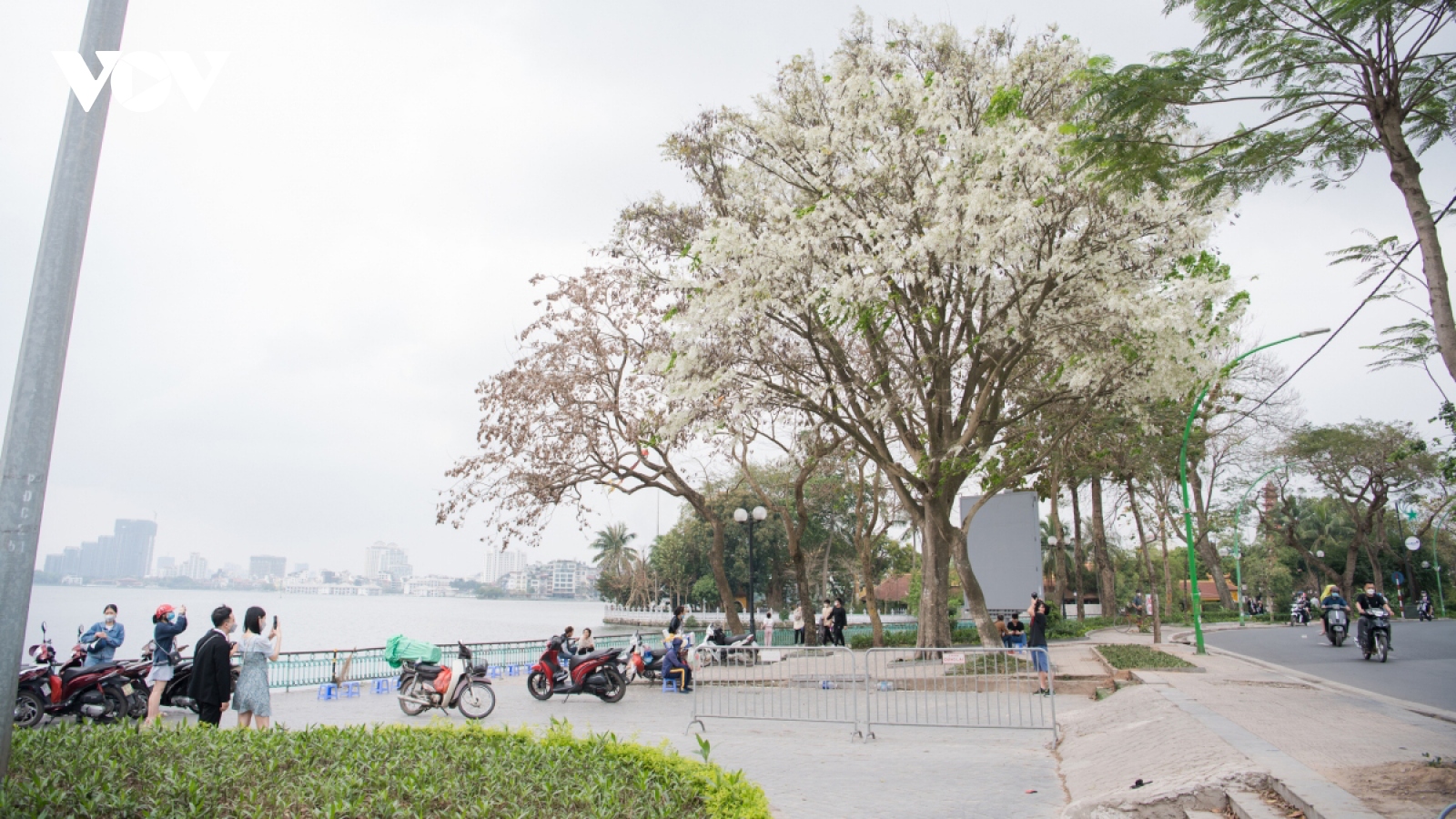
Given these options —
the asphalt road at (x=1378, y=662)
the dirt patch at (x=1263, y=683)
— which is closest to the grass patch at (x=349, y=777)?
the asphalt road at (x=1378, y=662)

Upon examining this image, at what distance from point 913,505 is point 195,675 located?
46.2 ft

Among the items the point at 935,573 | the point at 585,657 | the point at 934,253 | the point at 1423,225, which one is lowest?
the point at 585,657

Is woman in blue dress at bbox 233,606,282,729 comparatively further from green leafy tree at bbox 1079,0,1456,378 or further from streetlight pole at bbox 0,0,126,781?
green leafy tree at bbox 1079,0,1456,378

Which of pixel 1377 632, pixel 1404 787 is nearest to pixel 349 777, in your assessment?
pixel 1404 787

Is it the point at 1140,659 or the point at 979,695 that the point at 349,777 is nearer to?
the point at 979,695

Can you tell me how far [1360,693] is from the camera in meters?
12.6

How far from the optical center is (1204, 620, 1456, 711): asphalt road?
13.2 meters

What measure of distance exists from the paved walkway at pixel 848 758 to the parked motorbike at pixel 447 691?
0.76 ft

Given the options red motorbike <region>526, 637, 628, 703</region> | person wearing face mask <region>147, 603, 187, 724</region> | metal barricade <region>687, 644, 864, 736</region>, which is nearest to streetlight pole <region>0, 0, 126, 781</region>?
person wearing face mask <region>147, 603, 187, 724</region>

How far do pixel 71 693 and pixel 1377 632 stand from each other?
2291cm

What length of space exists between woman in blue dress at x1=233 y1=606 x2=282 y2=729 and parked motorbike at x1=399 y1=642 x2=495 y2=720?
421cm

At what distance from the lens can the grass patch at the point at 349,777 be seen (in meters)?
3.97

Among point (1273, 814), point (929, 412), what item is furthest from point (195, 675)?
point (929, 412)

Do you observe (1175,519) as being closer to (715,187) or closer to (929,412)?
(929,412)
